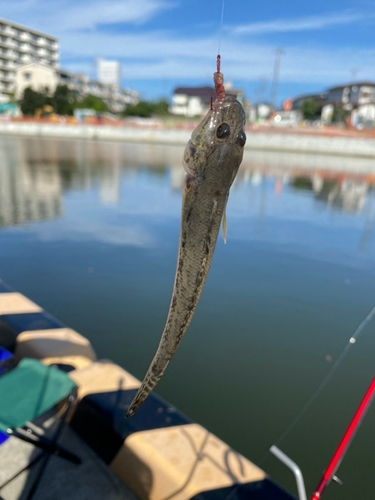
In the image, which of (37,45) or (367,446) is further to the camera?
(37,45)

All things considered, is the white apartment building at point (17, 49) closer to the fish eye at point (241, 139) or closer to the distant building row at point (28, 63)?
the distant building row at point (28, 63)

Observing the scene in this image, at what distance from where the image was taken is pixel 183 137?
43.4m

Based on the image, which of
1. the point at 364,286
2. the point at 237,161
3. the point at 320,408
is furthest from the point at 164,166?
the point at 237,161

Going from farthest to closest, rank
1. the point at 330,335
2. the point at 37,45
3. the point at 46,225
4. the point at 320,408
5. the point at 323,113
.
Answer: the point at 37,45 → the point at 323,113 → the point at 46,225 → the point at 330,335 → the point at 320,408

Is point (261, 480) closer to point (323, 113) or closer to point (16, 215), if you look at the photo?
point (16, 215)

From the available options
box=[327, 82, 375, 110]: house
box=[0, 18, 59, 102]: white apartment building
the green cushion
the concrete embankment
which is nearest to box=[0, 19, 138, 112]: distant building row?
box=[0, 18, 59, 102]: white apartment building

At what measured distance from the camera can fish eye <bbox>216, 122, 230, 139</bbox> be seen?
3.01ft

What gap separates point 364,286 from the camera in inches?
266

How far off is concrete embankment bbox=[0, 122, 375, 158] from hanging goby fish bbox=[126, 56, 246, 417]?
118 feet

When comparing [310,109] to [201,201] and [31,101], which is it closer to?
[31,101]

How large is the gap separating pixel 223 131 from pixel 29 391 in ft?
7.36

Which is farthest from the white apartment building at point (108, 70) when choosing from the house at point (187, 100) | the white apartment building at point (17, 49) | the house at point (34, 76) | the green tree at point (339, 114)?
the green tree at point (339, 114)

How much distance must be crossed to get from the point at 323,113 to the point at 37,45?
53526 millimetres

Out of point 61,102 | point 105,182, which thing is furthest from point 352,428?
point 61,102
